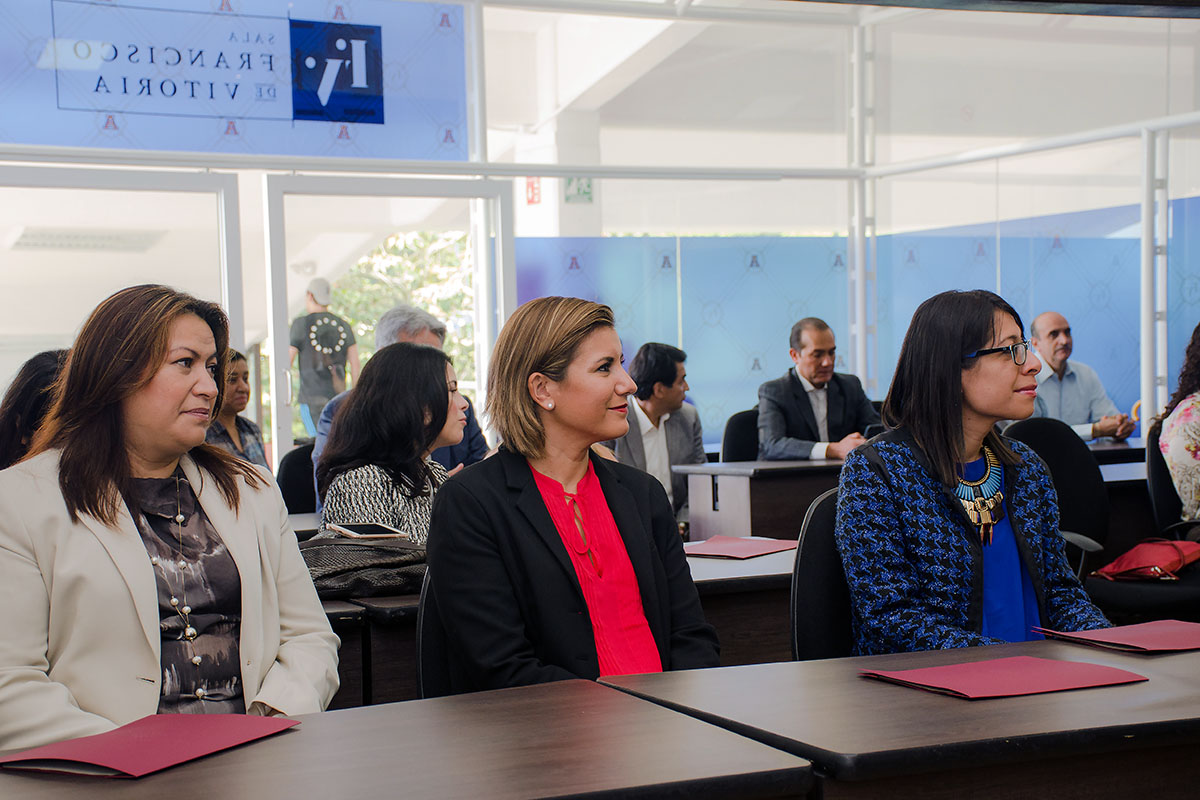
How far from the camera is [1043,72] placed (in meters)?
8.20

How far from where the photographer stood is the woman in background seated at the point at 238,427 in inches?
201

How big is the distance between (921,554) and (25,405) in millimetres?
2058

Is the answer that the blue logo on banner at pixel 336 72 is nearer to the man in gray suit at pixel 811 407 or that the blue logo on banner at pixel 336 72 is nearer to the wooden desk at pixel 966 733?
the man in gray suit at pixel 811 407

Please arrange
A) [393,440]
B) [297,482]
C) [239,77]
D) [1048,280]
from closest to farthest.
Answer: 1. [393,440]
2. [297,482]
3. [239,77]
4. [1048,280]

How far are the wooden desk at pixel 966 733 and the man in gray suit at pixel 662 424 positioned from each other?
12.9 ft

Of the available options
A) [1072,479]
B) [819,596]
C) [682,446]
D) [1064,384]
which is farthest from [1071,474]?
[1064,384]

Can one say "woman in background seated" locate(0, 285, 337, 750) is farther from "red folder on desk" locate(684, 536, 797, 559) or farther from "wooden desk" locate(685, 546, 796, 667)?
"red folder on desk" locate(684, 536, 797, 559)

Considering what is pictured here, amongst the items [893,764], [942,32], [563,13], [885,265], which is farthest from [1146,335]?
[893,764]

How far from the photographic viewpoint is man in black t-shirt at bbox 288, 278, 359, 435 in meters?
7.13

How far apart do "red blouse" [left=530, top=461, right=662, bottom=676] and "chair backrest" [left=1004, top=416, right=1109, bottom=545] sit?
258cm

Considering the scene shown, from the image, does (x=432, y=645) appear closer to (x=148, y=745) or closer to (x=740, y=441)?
(x=148, y=745)

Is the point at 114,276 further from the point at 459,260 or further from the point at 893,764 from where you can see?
the point at 893,764

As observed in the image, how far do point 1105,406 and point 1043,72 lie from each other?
245 cm

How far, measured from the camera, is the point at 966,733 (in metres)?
1.52
